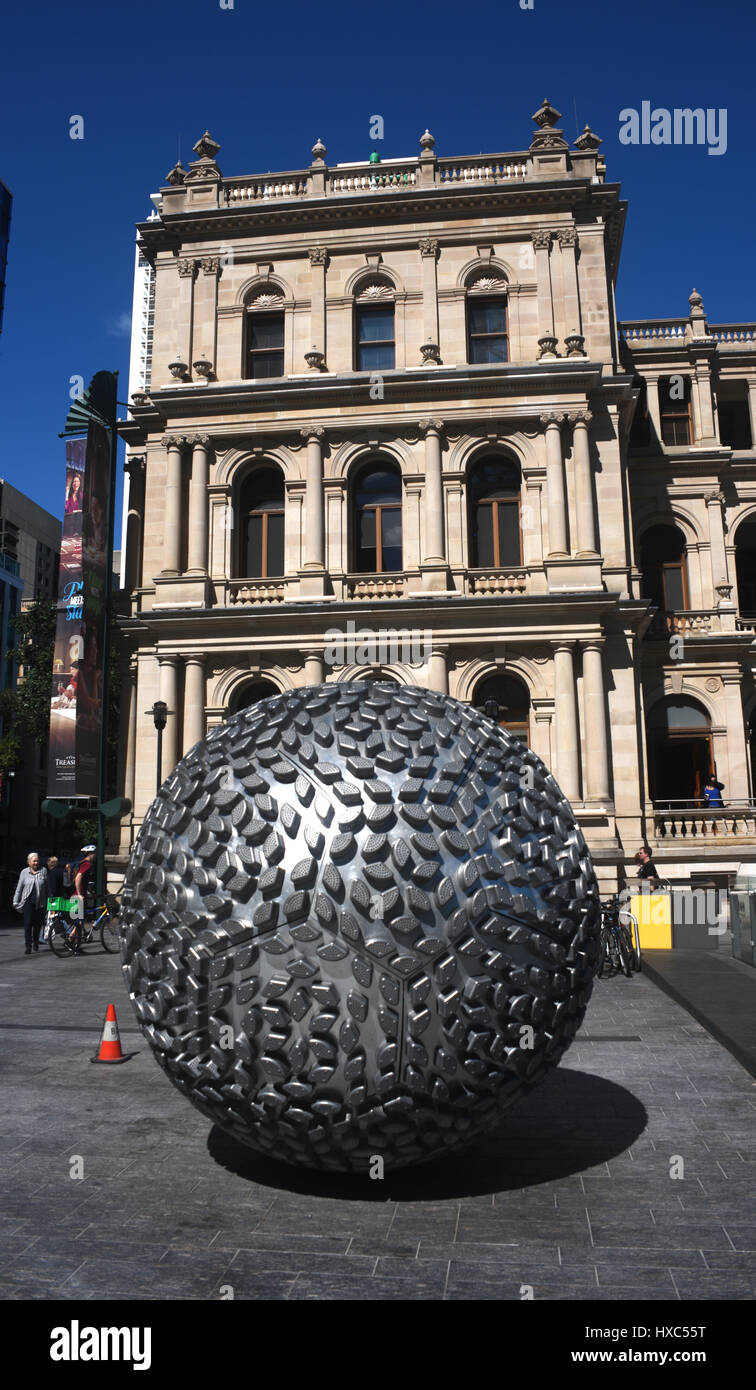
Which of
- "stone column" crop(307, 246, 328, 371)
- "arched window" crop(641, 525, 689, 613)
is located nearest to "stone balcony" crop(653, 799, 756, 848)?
"arched window" crop(641, 525, 689, 613)

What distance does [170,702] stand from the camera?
25.1 m

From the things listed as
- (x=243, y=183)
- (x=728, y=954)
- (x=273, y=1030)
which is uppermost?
(x=243, y=183)

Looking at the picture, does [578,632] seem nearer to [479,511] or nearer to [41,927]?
[479,511]

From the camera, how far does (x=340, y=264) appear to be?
88.0 feet

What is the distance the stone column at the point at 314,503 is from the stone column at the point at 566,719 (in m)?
6.53

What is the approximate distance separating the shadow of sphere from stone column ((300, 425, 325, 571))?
19.3 m

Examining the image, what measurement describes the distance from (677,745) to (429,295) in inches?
580

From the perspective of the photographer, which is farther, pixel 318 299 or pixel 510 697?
pixel 318 299

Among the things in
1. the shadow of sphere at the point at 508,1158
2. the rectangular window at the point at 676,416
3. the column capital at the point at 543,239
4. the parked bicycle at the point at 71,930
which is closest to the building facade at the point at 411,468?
the column capital at the point at 543,239

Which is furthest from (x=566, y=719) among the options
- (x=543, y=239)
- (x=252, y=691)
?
(x=543, y=239)

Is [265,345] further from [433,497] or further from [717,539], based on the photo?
[717,539]
